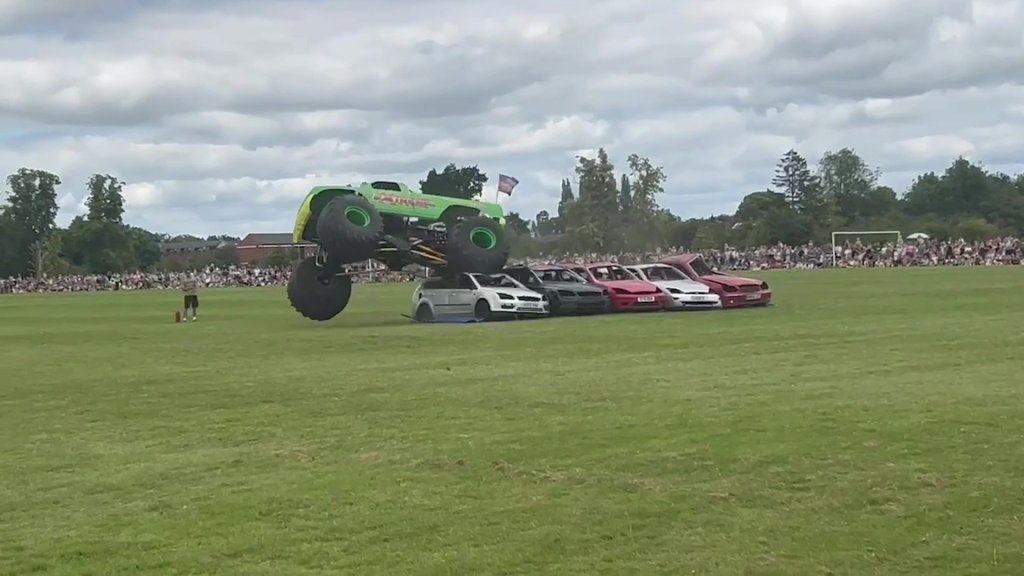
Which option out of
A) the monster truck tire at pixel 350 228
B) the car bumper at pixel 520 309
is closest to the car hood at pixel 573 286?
the car bumper at pixel 520 309

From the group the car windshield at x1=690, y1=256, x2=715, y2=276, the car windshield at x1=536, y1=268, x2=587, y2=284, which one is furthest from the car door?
the car windshield at x1=690, y1=256, x2=715, y2=276

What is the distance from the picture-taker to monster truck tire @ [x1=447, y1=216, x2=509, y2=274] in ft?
98.5

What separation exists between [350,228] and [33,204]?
114 m

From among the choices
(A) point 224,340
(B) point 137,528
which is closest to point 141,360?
(A) point 224,340

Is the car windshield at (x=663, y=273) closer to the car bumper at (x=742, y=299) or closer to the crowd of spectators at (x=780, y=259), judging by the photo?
the car bumper at (x=742, y=299)

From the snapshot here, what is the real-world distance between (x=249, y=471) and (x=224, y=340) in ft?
53.5

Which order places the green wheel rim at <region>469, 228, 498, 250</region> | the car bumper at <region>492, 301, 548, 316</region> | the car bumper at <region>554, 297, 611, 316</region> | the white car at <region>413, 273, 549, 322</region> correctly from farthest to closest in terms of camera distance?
the green wheel rim at <region>469, 228, 498, 250</region>, the car bumper at <region>554, 297, 611, 316</region>, the white car at <region>413, 273, 549, 322</region>, the car bumper at <region>492, 301, 548, 316</region>

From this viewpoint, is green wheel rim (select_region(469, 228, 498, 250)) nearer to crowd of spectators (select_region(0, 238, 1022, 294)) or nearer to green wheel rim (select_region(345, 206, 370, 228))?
green wheel rim (select_region(345, 206, 370, 228))

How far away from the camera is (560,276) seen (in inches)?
1249

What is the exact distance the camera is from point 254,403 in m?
14.6

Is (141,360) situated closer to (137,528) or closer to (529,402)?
(529,402)

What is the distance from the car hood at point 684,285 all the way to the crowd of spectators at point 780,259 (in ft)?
25.6

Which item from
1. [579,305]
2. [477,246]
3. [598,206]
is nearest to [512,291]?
[477,246]

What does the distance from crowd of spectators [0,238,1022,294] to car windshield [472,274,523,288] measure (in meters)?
8.54
